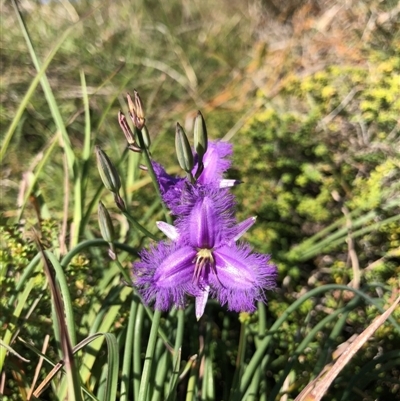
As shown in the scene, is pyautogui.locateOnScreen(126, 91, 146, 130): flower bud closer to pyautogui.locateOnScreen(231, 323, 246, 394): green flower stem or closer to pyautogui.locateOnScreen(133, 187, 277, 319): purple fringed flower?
pyautogui.locateOnScreen(133, 187, 277, 319): purple fringed flower

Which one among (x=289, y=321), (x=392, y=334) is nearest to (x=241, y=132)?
(x=289, y=321)

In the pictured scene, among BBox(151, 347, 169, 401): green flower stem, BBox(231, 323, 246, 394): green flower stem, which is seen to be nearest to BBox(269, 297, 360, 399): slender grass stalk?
BBox(231, 323, 246, 394): green flower stem

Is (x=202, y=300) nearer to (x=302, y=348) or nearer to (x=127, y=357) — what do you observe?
(x=127, y=357)

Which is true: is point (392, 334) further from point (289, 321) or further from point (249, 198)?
point (249, 198)

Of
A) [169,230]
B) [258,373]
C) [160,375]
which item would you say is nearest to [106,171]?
[169,230]

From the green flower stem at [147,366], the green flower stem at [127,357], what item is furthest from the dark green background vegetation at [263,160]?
the green flower stem at [147,366]

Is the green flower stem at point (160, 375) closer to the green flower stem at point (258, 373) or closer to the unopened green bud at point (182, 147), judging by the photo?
the green flower stem at point (258, 373)
